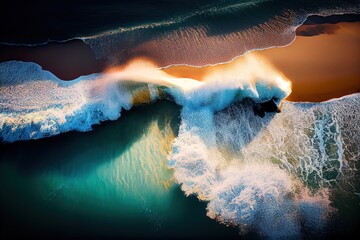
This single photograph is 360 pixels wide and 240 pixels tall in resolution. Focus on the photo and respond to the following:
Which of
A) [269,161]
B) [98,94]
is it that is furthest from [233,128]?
[98,94]

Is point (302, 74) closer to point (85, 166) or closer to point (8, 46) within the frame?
point (85, 166)

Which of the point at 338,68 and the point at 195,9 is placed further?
the point at 195,9

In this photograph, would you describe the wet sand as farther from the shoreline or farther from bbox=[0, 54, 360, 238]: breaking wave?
bbox=[0, 54, 360, 238]: breaking wave

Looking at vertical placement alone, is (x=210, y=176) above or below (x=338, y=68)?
below

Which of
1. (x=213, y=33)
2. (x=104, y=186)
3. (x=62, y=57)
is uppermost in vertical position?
(x=213, y=33)

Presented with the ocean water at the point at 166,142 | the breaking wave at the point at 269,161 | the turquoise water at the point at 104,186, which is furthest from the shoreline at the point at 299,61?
the turquoise water at the point at 104,186

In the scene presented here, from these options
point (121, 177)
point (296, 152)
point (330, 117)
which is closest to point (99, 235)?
point (121, 177)

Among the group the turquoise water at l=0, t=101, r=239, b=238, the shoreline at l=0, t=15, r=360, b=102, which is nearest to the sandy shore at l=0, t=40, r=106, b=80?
the shoreline at l=0, t=15, r=360, b=102

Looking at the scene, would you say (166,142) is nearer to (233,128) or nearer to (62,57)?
(233,128)
